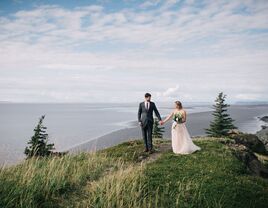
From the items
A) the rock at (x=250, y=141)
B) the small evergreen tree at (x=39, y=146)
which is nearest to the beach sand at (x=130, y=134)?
the small evergreen tree at (x=39, y=146)

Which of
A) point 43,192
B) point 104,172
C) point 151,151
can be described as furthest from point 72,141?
point 43,192

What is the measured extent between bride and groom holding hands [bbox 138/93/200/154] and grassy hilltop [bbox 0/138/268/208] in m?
2.78

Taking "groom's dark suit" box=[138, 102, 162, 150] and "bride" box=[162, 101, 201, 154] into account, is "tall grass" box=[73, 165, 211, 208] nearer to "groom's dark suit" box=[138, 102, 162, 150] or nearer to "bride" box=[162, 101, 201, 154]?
"groom's dark suit" box=[138, 102, 162, 150]

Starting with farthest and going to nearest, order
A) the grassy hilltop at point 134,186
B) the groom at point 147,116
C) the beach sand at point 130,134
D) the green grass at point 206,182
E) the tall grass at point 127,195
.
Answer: the beach sand at point 130,134 → the groom at point 147,116 → the green grass at point 206,182 → the grassy hilltop at point 134,186 → the tall grass at point 127,195

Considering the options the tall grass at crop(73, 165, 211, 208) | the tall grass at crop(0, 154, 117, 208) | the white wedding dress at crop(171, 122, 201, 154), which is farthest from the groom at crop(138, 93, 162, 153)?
the tall grass at crop(73, 165, 211, 208)

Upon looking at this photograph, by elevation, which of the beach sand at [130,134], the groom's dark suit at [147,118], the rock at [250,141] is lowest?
the beach sand at [130,134]

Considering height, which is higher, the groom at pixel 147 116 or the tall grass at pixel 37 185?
the groom at pixel 147 116

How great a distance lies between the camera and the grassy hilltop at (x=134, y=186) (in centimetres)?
864

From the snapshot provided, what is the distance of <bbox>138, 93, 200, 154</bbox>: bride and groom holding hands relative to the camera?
1691 centimetres

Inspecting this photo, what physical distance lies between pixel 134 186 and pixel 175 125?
27.9ft

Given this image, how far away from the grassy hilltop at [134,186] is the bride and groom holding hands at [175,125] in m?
2.78

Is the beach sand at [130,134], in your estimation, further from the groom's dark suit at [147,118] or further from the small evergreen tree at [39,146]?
the groom's dark suit at [147,118]

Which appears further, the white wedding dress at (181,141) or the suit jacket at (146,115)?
the white wedding dress at (181,141)

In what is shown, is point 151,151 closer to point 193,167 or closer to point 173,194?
point 193,167
